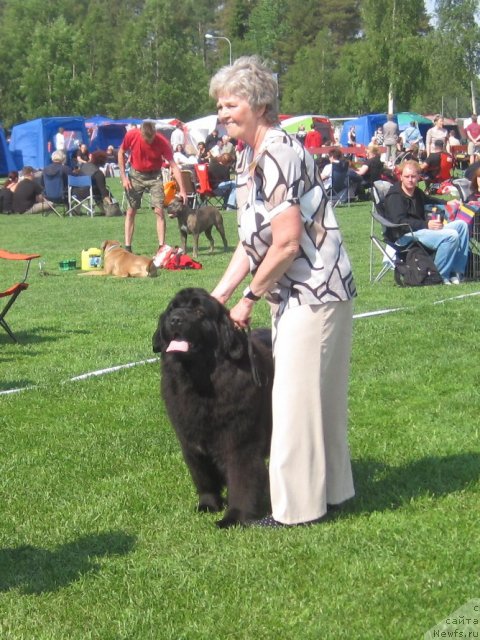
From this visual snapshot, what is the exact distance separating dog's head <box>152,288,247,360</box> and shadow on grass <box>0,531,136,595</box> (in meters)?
0.87

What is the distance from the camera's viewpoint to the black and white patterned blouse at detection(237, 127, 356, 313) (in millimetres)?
3914

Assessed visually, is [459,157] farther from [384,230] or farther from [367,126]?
[384,230]

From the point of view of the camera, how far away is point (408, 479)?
16.3 feet

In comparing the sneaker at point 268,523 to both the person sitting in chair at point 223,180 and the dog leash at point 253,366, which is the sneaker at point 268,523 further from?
the person sitting in chair at point 223,180

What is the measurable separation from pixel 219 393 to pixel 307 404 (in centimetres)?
37

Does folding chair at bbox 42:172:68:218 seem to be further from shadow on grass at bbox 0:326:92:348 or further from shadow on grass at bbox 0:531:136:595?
shadow on grass at bbox 0:531:136:595

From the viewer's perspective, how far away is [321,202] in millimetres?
4062

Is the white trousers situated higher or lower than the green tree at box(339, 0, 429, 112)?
lower

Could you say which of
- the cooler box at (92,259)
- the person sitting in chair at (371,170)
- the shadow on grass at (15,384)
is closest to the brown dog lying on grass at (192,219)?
the cooler box at (92,259)

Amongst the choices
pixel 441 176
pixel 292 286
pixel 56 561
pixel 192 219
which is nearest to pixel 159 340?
pixel 292 286

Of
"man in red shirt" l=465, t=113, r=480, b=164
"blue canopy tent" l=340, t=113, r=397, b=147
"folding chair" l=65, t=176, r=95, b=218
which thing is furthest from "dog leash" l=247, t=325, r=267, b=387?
"blue canopy tent" l=340, t=113, r=397, b=147

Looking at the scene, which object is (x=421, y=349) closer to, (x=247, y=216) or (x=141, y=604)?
(x=247, y=216)

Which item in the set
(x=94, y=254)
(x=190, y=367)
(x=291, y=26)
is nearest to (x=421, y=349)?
(x=190, y=367)

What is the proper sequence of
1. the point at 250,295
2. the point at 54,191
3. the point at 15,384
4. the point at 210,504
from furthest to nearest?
the point at 54,191, the point at 15,384, the point at 210,504, the point at 250,295
